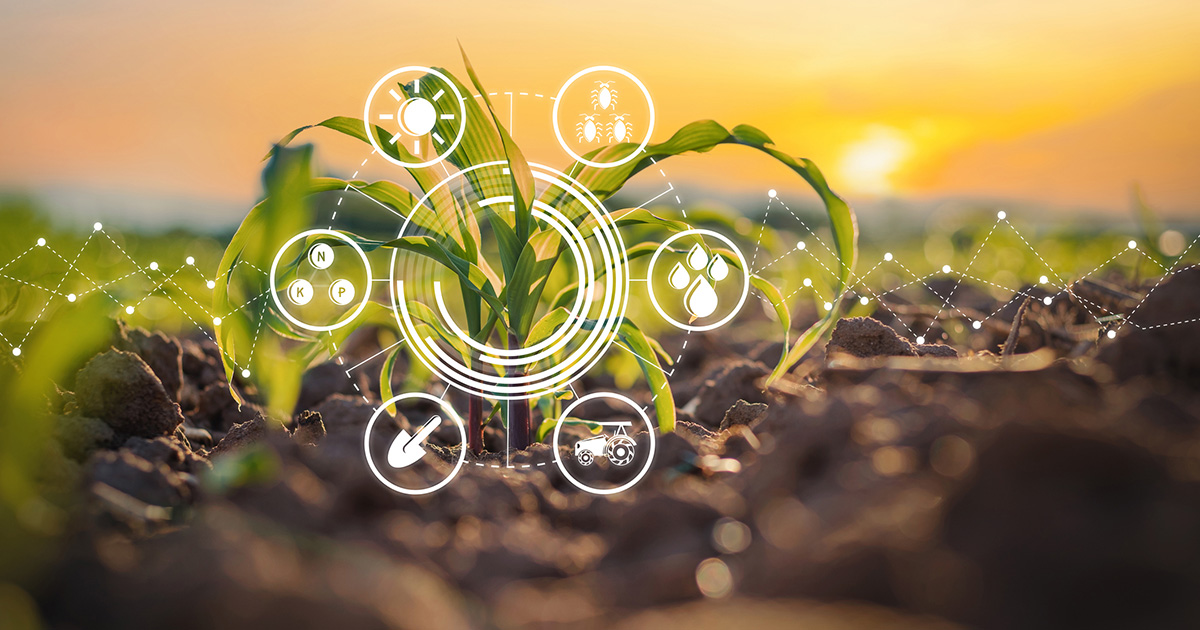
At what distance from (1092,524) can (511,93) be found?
3.94 feet

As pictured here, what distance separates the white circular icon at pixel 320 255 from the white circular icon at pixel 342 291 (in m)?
0.05

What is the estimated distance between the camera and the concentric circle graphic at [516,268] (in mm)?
1423

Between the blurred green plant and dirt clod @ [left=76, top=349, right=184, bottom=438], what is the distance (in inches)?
7.0

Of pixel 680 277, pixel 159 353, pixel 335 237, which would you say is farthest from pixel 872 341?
pixel 159 353

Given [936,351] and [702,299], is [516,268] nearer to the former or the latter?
[702,299]

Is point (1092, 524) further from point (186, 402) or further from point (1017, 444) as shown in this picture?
point (186, 402)

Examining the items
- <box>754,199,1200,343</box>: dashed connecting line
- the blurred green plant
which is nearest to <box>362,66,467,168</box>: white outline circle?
the blurred green plant

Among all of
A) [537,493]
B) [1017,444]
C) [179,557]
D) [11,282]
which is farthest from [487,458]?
[11,282]

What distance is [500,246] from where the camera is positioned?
1.47 metres

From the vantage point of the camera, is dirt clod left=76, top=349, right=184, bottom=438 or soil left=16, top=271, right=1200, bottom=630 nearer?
Answer: soil left=16, top=271, right=1200, bottom=630

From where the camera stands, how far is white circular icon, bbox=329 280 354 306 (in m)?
1.39

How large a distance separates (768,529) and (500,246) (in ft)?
3.10

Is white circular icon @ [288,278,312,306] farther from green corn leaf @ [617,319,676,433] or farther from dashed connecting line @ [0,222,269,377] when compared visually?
green corn leaf @ [617,319,676,433]

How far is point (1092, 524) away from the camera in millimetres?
559
